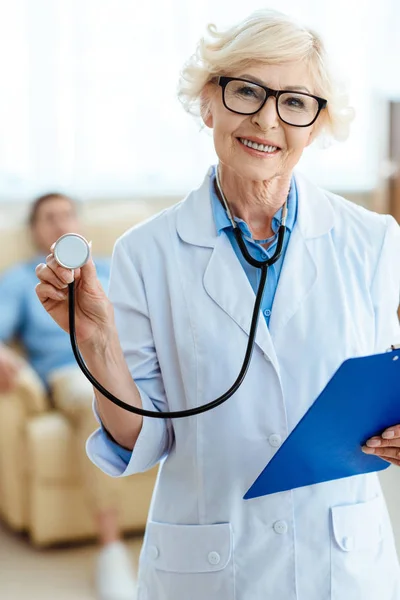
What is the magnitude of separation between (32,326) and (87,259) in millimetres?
2091

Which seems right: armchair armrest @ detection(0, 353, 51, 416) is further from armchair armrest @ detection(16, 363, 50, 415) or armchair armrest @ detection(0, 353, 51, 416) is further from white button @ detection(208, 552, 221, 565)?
white button @ detection(208, 552, 221, 565)

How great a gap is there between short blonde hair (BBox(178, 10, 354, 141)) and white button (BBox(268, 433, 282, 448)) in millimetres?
433

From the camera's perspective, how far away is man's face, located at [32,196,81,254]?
10.3 ft

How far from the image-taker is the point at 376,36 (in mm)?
4152

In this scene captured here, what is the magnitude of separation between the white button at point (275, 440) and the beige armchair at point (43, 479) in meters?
1.68

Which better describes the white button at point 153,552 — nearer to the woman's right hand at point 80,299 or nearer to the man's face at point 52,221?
the woman's right hand at point 80,299

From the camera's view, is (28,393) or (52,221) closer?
(28,393)

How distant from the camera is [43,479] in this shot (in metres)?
2.76

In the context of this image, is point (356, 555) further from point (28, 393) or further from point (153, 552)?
point (28, 393)

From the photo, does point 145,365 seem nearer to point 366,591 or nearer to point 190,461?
point 190,461

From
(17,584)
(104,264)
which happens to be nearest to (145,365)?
(17,584)

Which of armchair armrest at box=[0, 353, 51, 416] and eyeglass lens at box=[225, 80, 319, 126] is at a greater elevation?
eyeglass lens at box=[225, 80, 319, 126]

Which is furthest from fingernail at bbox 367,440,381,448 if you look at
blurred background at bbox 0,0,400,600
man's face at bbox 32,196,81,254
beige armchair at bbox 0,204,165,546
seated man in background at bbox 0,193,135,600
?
blurred background at bbox 0,0,400,600

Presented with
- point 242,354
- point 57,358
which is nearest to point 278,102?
point 242,354
